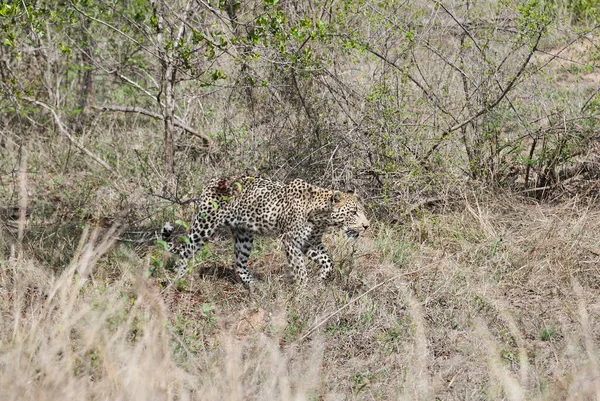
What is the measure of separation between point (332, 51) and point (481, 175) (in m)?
2.18

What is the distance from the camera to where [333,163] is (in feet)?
34.9

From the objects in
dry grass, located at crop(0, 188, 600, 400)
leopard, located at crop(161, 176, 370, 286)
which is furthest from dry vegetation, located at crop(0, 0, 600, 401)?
leopard, located at crop(161, 176, 370, 286)

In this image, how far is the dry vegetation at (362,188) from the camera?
7.34m

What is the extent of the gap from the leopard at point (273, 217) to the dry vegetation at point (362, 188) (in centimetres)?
25

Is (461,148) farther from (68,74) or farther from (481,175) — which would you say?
(68,74)

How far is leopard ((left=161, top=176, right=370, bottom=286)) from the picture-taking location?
9289 millimetres

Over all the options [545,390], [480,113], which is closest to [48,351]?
[545,390]

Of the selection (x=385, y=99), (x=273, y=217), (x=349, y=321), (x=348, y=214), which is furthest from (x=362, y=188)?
(x=349, y=321)

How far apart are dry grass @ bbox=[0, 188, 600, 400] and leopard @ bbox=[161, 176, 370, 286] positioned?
26 centimetres

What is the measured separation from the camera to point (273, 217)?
9.43 metres

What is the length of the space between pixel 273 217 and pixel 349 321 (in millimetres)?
1861

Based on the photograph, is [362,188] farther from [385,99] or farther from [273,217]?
[273,217]

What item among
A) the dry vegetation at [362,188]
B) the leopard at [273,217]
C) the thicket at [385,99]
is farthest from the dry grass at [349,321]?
the thicket at [385,99]

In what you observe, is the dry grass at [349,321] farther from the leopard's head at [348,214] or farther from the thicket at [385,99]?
the thicket at [385,99]
